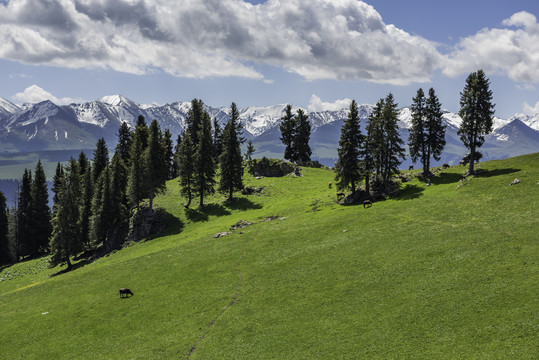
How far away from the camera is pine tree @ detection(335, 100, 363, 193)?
2547 inches

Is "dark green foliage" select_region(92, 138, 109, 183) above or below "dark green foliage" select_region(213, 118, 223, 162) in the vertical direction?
below

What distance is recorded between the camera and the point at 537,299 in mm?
23797

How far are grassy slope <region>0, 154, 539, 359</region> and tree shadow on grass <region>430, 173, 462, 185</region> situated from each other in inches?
238

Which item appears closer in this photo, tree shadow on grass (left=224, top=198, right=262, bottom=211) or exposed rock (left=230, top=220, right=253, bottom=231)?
exposed rock (left=230, top=220, right=253, bottom=231)

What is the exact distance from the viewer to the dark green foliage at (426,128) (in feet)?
232

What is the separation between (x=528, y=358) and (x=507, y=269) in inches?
451

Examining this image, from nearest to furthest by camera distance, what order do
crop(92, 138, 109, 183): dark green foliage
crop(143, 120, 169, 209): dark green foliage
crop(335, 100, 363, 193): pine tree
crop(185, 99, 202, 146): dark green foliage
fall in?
crop(335, 100, 363, 193): pine tree → crop(143, 120, 169, 209): dark green foliage → crop(92, 138, 109, 183): dark green foliage → crop(185, 99, 202, 146): dark green foliage

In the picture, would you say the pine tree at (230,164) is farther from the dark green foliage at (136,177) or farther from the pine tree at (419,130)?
the pine tree at (419,130)

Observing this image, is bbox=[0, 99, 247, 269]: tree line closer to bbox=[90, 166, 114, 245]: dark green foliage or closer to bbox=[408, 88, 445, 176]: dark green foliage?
bbox=[90, 166, 114, 245]: dark green foliage

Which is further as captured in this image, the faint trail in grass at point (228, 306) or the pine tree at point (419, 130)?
the pine tree at point (419, 130)

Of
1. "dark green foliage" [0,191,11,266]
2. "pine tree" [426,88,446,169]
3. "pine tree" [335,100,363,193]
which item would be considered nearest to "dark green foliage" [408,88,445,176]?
"pine tree" [426,88,446,169]

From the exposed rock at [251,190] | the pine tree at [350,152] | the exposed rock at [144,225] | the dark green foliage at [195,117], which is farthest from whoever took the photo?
the dark green foliage at [195,117]

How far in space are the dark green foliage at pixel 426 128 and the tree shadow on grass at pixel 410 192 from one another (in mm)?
8206

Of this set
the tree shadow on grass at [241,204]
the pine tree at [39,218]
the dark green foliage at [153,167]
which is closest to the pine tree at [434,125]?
the tree shadow on grass at [241,204]
